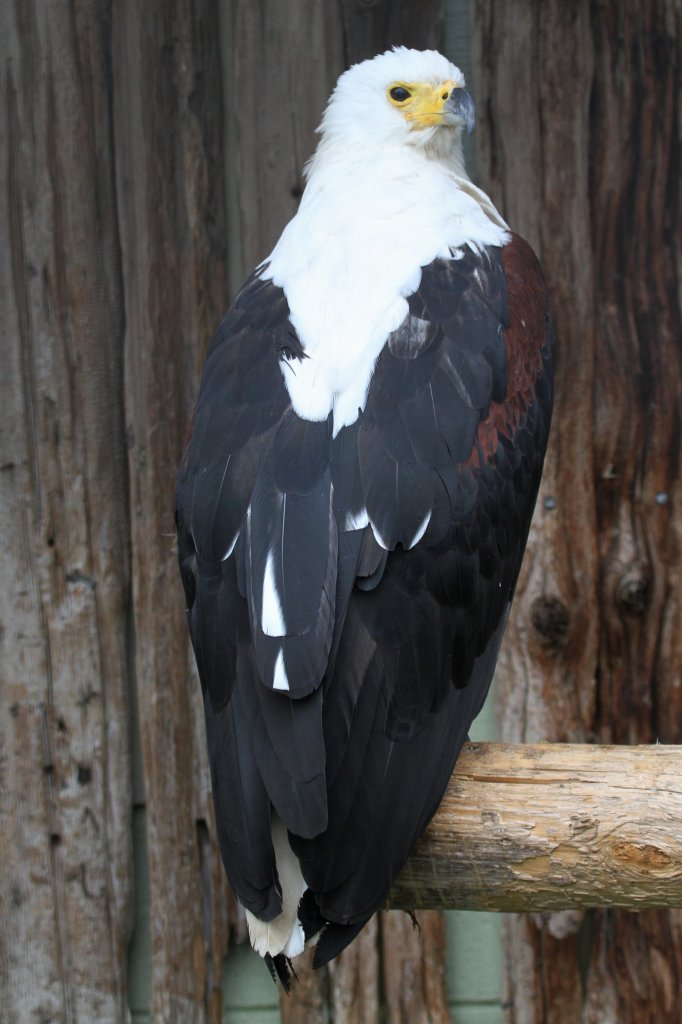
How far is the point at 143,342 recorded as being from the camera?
304cm

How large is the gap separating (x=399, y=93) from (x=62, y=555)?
4.96 ft

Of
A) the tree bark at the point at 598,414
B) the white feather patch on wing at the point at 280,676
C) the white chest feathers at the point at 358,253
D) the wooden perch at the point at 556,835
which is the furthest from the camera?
the tree bark at the point at 598,414

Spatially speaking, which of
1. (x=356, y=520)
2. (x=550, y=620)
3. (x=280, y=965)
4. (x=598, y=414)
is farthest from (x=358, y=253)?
(x=280, y=965)

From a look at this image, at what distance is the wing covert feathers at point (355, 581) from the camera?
6.06 ft

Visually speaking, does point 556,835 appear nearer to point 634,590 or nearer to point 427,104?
point 634,590

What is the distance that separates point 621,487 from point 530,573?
340 millimetres

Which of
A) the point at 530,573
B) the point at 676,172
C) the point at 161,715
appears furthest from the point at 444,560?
the point at 676,172

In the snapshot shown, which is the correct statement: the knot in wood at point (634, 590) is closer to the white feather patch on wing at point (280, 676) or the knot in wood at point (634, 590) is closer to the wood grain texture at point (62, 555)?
the wood grain texture at point (62, 555)

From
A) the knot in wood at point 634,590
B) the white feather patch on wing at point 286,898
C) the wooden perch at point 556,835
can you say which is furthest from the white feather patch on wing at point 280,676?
the knot in wood at point 634,590

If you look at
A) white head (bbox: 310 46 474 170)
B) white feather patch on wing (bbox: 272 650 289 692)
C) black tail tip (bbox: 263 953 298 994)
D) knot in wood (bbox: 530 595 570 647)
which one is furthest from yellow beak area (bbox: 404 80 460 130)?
black tail tip (bbox: 263 953 298 994)

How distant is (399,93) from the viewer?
8.82ft

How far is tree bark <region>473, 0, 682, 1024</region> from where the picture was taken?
117 inches

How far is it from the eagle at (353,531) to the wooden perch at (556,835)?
0.12 meters

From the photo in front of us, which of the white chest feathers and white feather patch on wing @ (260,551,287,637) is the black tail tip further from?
the white chest feathers
